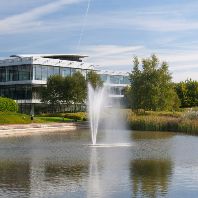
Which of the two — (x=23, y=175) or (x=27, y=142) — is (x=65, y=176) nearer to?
(x=23, y=175)

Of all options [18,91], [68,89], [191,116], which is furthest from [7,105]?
[18,91]

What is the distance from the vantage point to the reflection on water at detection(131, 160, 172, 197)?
17.6 metres

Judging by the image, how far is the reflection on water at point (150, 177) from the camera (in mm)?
17641

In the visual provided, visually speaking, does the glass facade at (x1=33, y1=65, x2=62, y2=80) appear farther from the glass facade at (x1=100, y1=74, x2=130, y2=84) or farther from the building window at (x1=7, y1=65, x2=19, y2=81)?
the glass facade at (x1=100, y1=74, x2=130, y2=84)

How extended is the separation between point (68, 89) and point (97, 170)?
52.6 m

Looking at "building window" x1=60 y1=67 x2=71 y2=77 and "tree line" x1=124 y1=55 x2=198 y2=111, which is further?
"building window" x1=60 y1=67 x2=71 y2=77

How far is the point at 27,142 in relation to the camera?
36.5 m

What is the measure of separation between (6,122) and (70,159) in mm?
27146

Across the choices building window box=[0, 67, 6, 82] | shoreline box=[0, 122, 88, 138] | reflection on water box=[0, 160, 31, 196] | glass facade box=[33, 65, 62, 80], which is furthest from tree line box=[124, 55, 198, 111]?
reflection on water box=[0, 160, 31, 196]

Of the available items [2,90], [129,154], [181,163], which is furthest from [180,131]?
[2,90]

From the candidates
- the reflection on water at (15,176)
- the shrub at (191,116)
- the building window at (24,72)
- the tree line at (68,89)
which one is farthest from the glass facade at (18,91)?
the reflection on water at (15,176)

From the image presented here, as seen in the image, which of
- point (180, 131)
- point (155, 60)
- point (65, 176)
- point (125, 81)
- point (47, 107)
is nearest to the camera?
point (65, 176)

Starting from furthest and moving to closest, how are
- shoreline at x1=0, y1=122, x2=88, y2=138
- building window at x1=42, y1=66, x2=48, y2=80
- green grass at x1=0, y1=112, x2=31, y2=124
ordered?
building window at x1=42, y1=66, x2=48, y2=80
green grass at x1=0, y1=112, x2=31, y2=124
shoreline at x1=0, y1=122, x2=88, y2=138

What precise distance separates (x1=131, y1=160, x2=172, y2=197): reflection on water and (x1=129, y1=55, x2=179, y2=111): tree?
1483 inches
